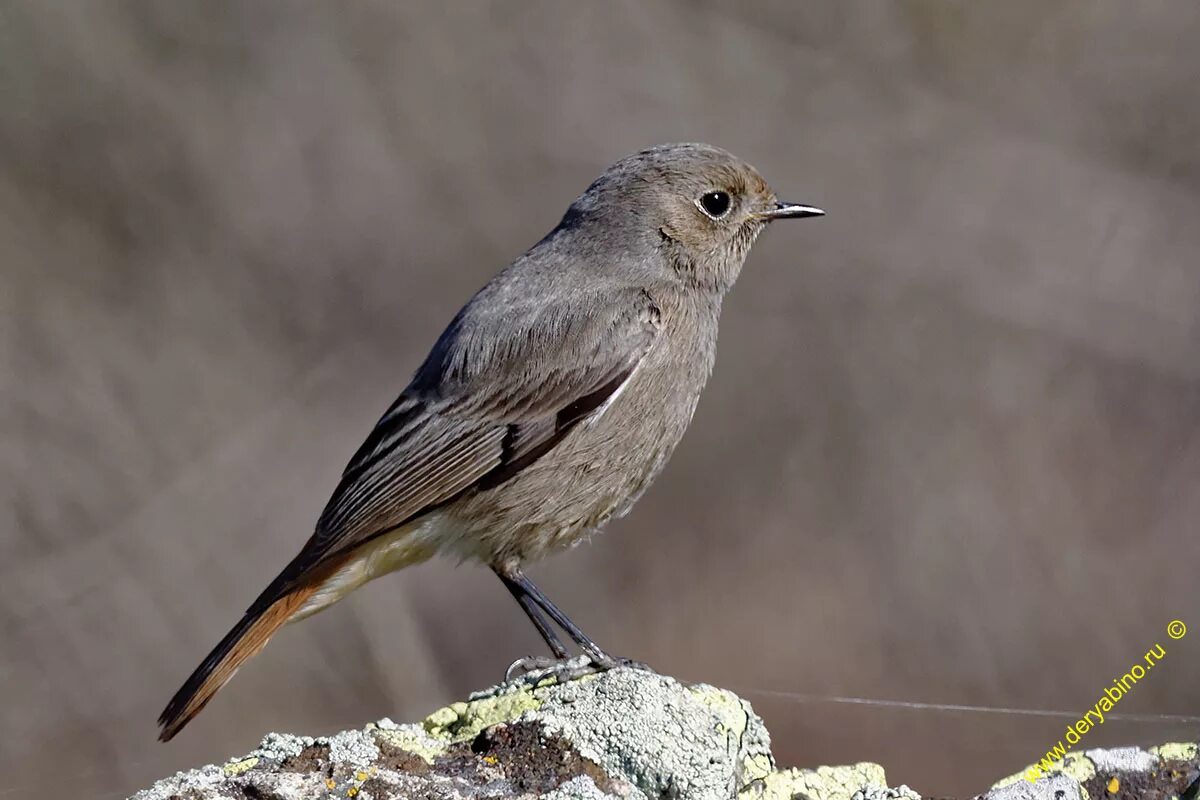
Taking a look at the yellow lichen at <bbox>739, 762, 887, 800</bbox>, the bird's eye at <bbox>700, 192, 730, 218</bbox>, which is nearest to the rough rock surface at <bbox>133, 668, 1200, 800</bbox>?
the yellow lichen at <bbox>739, 762, 887, 800</bbox>

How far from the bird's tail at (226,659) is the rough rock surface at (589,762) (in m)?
0.89

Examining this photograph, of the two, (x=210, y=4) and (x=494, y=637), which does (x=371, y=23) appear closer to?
(x=210, y=4)

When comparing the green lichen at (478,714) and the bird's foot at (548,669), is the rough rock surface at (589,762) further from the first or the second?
the bird's foot at (548,669)

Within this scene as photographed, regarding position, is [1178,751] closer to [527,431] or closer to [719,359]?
[527,431]

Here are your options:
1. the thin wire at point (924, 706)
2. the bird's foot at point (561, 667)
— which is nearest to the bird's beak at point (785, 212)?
the thin wire at point (924, 706)

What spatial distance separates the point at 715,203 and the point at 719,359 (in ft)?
6.77

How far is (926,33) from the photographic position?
718cm

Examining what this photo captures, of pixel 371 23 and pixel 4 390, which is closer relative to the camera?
pixel 4 390

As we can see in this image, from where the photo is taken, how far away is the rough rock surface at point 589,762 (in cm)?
278

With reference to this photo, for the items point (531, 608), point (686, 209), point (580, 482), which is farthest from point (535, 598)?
point (686, 209)

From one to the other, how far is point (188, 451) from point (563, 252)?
2608 millimetres

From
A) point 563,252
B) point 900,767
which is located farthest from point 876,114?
point 900,767

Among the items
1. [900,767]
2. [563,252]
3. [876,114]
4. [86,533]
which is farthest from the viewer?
[876,114]

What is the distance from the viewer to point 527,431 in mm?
4465
